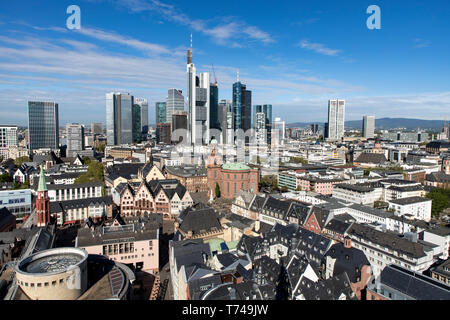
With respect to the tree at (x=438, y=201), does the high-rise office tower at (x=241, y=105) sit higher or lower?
higher

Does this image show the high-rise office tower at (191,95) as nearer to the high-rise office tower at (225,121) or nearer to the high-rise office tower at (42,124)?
the high-rise office tower at (225,121)

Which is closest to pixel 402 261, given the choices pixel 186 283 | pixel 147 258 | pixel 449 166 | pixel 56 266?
pixel 186 283

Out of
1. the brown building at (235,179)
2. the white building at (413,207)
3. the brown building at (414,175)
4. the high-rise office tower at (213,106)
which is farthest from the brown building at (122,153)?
the white building at (413,207)

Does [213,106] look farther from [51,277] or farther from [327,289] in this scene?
[51,277]

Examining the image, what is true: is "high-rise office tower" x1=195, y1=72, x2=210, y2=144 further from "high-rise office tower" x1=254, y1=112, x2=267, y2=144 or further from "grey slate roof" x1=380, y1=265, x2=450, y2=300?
"grey slate roof" x1=380, y1=265, x2=450, y2=300

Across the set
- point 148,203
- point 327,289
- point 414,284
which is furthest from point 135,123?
point 414,284

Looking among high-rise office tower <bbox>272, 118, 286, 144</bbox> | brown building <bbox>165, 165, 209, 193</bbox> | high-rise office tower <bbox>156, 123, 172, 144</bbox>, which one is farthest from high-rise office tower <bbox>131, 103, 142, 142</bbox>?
brown building <bbox>165, 165, 209, 193</bbox>

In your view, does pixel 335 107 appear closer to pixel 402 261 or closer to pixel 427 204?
pixel 427 204
